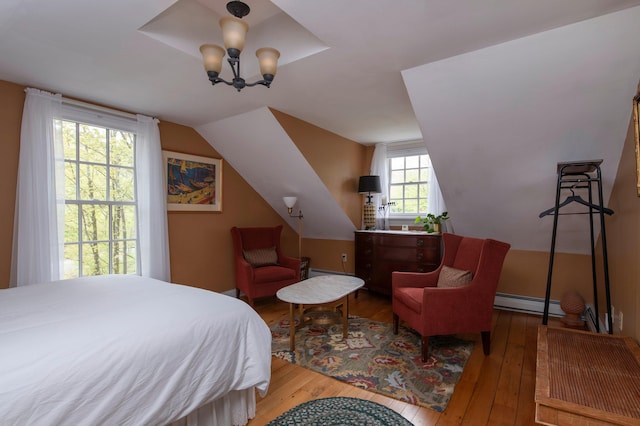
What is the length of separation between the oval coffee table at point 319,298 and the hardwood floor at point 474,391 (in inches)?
19.2

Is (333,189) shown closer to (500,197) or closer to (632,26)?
(500,197)

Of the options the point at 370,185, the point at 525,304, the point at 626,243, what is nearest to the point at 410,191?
the point at 370,185

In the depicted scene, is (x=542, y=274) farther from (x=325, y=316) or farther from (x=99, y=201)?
(x=99, y=201)

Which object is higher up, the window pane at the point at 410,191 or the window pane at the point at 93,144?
the window pane at the point at 93,144

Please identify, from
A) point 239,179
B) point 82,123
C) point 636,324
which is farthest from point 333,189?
point 636,324

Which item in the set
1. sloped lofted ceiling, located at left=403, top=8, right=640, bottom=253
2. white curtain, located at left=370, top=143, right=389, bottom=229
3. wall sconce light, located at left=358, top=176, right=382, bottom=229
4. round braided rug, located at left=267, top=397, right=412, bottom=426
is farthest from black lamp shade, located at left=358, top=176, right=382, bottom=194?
round braided rug, located at left=267, top=397, right=412, bottom=426

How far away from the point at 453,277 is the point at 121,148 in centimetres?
355

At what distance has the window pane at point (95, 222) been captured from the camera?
3041mm

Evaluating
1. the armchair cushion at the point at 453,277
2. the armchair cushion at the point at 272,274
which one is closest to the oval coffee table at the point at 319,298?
the armchair cushion at the point at 272,274

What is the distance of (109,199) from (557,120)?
13.5ft

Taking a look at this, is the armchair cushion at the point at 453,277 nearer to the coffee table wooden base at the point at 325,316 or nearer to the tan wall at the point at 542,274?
the coffee table wooden base at the point at 325,316

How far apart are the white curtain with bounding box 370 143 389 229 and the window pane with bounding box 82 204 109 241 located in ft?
11.2

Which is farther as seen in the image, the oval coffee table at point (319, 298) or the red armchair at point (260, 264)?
the red armchair at point (260, 264)

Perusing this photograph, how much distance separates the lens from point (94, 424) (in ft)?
3.73
